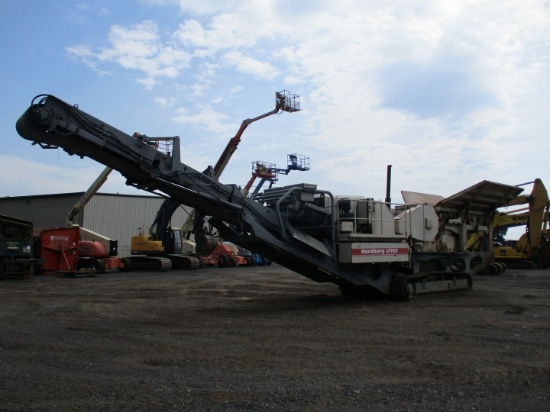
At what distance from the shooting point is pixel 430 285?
13.2m

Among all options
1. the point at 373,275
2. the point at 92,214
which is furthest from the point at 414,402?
the point at 92,214

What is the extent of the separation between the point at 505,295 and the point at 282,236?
7.39 metres

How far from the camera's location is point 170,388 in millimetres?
4875

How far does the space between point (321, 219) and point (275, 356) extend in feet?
18.7

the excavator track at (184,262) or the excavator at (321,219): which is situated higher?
the excavator at (321,219)

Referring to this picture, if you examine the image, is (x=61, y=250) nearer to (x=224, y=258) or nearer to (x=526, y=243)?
(x=224, y=258)

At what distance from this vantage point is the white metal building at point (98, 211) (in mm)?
40031

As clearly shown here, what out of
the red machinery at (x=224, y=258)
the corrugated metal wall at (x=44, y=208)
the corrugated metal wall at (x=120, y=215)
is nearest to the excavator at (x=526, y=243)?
the red machinery at (x=224, y=258)

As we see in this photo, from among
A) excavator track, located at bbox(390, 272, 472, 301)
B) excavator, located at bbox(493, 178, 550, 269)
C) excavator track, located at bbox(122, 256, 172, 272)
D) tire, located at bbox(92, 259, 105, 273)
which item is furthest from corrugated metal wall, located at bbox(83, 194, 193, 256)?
excavator track, located at bbox(390, 272, 472, 301)

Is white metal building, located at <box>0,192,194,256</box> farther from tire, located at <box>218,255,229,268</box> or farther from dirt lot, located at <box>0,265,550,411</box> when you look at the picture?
dirt lot, located at <box>0,265,550,411</box>

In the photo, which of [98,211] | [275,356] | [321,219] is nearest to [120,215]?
[98,211]

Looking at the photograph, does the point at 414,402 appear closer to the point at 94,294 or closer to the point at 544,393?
the point at 544,393

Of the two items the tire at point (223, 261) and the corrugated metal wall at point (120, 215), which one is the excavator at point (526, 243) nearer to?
the tire at point (223, 261)

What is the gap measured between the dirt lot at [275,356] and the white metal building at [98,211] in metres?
29.8
